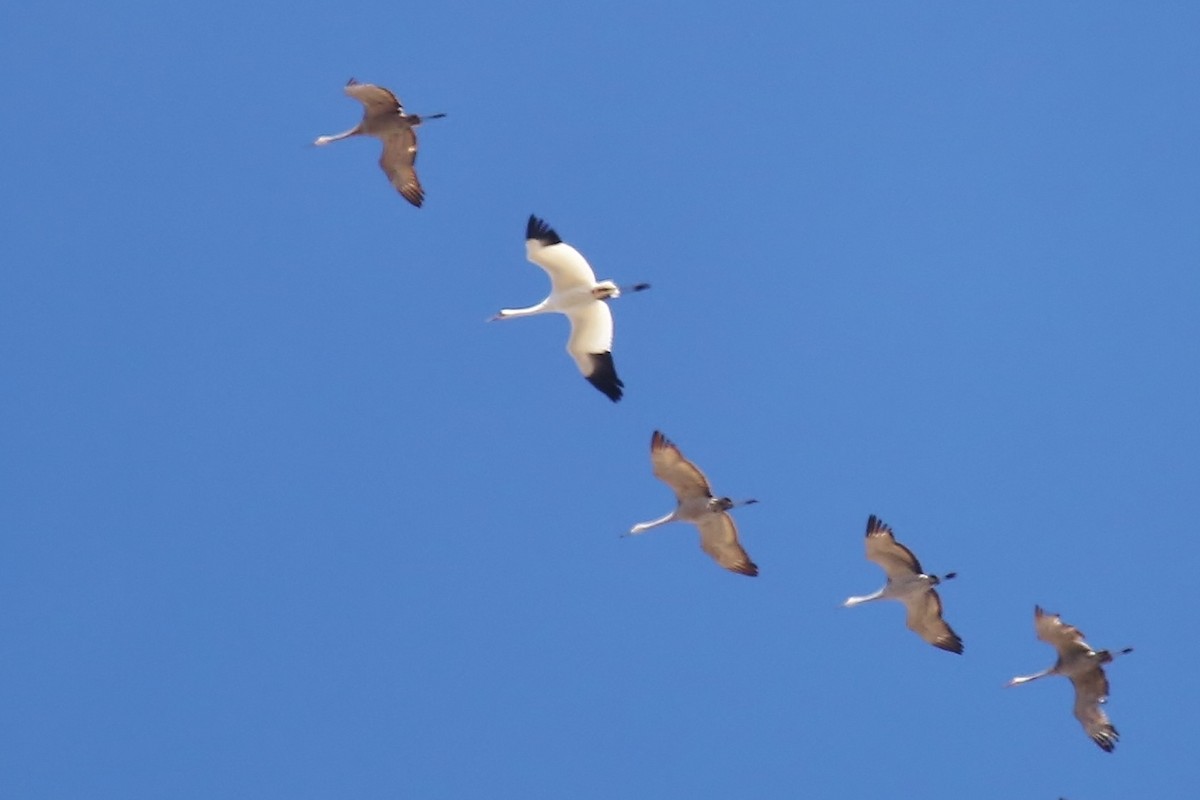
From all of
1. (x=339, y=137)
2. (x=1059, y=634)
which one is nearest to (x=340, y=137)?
(x=339, y=137)

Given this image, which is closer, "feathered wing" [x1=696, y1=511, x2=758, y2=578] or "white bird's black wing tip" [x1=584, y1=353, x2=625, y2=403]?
"white bird's black wing tip" [x1=584, y1=353, x2=625, y2=403]

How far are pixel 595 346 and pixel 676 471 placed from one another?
1973mm

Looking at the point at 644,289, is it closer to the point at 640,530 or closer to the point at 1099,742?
the point at 640,530

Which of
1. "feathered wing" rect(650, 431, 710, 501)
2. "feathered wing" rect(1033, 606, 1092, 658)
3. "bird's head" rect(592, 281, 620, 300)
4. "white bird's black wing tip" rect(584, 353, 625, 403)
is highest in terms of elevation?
"bird's head" rect(592, 281, 620, 300)

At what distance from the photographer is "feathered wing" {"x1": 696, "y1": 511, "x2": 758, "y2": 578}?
95.2 ft

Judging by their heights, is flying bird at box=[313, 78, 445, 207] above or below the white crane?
above

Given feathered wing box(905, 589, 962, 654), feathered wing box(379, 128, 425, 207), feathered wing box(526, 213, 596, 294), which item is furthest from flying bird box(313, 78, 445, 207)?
feathered wing box(905, 589, 962, 654)

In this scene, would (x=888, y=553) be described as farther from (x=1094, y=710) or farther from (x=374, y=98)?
(x=374, y=98)

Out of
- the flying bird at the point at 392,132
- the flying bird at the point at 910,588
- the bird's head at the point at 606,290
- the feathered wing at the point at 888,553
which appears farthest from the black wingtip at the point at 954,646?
the flying bird at the point at 392,132

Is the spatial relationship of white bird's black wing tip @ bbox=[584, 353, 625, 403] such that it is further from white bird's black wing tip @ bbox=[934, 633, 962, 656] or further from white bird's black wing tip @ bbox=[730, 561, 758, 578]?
white bird's black wing tip @ bbox=[934, 633, 962, 656]

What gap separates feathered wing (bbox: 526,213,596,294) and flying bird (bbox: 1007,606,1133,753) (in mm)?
7554

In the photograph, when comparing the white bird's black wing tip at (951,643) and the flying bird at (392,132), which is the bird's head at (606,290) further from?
the white bird's black wing tip at (951,643)

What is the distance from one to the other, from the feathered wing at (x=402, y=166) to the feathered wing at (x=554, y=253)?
267 cm

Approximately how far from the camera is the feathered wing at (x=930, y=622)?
29.3 meters
